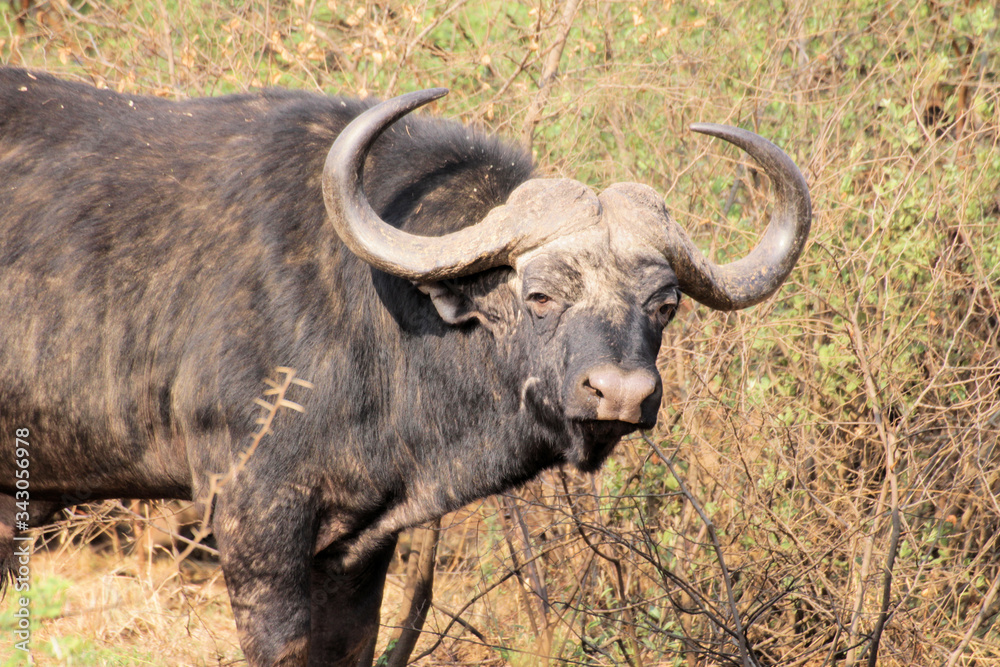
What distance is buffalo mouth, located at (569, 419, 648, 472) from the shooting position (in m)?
3.17

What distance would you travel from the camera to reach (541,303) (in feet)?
11.0

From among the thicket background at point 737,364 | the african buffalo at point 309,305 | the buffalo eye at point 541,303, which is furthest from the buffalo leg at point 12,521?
the buffalo eye at point 541,303

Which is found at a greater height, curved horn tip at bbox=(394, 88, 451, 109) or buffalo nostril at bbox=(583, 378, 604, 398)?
curved horn tip at bbox=(394, 88, 451, 109)

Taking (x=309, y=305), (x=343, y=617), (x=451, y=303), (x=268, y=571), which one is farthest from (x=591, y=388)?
(x=343, y=617)

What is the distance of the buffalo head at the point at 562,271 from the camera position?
10.4ft

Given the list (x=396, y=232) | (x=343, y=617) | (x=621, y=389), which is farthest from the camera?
(x=343, y=617)

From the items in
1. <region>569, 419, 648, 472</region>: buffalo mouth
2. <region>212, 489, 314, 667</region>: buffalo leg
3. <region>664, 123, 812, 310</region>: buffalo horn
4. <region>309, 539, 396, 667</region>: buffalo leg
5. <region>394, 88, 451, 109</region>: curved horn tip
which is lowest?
<region>309, 539, 396, 667</region>: buffalo leg

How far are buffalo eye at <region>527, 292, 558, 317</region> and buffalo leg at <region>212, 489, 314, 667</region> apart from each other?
43.0 inches

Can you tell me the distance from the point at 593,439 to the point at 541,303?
1.66 ft

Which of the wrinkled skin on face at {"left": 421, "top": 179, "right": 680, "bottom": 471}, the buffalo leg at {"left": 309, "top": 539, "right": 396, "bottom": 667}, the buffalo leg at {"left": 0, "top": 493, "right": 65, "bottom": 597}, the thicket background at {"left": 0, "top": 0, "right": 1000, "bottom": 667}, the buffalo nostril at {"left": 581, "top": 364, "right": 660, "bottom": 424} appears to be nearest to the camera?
the buffalo nostril at {"left": 581, "top": 364, "right": 660, "bottom": 424}

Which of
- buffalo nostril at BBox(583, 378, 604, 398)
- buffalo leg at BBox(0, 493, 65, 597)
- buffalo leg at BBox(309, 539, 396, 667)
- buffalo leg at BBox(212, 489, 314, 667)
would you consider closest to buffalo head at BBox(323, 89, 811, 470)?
buffalo nostril at BBox(583, 378, 604, 398)

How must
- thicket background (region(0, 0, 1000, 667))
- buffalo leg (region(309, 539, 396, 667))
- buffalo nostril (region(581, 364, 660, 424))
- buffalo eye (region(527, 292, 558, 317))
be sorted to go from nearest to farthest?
buffalo nostril (region(581, 364, 660, 424))
buffalo eye (region(527, 292, 558, 317))
buffalo leg (region(309, 539, 396, 667))
thicket background (region(0, 0, 1000, 667))

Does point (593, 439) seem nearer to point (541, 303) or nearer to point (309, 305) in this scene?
point (541, 303)

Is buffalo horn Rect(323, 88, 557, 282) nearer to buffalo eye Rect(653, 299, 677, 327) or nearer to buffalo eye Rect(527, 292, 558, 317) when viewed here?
buffalo eye Rect(527, 292, 558, 317)
